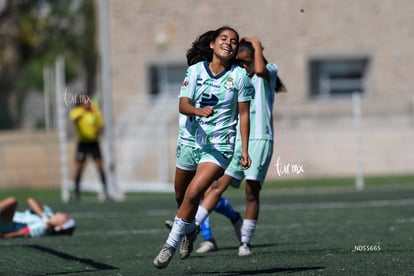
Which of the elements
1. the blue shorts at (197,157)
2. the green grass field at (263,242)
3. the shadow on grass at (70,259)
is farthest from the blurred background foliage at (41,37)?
the blue shorts at (197,157)

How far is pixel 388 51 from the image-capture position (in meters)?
31.5

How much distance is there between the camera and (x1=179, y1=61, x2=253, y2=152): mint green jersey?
31.7 ft

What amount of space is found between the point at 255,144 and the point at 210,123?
1722 mm

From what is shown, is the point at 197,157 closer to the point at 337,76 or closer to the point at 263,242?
the point at 263,242

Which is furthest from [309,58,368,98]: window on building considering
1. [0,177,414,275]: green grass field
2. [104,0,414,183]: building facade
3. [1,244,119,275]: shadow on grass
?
[1,244,119,275]: shadow on grass

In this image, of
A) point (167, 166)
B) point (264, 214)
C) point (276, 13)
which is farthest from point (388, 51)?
point (264, 214)

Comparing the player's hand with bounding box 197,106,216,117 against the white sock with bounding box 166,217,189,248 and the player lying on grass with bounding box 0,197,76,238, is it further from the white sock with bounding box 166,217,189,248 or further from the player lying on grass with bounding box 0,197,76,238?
the player lying on grass with bounding box 0,197,76,238

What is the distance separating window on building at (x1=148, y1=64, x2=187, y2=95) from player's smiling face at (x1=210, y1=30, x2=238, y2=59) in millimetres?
22200

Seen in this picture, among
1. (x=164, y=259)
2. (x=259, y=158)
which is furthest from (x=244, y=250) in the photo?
(x=164, y=259)

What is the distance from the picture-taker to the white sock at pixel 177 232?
9508 millimetres

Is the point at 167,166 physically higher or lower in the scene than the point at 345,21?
lower

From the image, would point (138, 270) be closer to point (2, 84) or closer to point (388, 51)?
point (388, 51)

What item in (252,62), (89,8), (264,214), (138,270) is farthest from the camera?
(89,8)

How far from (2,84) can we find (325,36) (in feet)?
54.5
